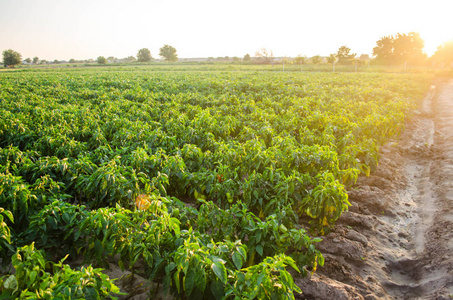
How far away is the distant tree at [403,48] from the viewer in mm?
60812

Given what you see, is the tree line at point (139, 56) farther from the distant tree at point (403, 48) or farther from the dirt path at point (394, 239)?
A: the dirt path at point (394, 239)

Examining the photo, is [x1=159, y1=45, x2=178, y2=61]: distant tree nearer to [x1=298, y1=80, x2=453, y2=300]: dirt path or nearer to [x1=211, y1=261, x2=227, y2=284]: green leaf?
[x1=298, y1=80, x2=453, y2=300]: dirt path

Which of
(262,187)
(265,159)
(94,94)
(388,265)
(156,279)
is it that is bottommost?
(388,265)

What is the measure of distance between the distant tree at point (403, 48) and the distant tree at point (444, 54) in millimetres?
4009

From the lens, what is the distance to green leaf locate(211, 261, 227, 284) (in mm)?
2289

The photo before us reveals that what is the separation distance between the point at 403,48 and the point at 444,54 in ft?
31.8

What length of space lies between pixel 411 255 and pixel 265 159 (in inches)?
101

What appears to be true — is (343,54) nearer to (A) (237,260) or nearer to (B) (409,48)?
(B) (409,48)

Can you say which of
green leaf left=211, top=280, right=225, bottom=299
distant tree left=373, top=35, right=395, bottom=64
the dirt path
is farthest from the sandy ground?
distant tree left=373, top=35, right=395, bottom=64

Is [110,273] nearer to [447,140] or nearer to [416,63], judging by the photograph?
[447,140]

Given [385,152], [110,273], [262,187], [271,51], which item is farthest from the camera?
[271,51]

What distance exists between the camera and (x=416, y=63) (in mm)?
61375

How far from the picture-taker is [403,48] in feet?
200

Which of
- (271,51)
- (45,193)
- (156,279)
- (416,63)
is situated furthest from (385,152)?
(271,51)
